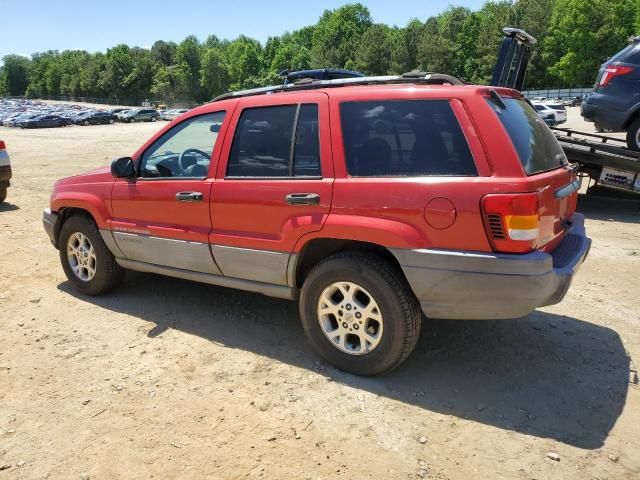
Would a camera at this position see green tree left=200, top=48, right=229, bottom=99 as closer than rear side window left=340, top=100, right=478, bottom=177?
No

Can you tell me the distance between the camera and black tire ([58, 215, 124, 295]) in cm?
484

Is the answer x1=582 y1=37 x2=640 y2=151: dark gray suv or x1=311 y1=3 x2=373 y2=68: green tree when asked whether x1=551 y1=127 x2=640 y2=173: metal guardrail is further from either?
x1=311 y1=3 x2=373 y2=68: green tree

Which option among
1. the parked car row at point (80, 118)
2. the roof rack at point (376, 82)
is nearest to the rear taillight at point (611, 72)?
the roof rack at point (376, 82)

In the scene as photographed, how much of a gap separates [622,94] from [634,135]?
0.70 m

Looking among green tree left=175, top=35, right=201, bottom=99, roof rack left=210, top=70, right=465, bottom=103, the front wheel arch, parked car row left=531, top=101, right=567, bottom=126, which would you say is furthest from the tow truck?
green tree left=175, top=35, right=201, bottom=99

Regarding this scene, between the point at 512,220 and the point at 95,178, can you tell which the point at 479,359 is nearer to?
the point at 512,220

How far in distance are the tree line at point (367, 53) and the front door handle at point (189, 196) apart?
228 feet

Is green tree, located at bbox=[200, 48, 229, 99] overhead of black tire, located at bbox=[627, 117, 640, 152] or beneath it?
overhead

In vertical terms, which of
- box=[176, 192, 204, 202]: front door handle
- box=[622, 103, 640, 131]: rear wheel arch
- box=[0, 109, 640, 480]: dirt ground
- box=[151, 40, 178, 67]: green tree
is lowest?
box=[0, 109, 640, 480]: dirt ground

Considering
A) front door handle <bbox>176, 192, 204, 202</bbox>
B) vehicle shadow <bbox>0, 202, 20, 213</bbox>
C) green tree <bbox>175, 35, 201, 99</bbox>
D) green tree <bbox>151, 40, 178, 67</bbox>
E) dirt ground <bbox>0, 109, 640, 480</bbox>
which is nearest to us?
dirt ground <bbox>0, 109, 640, 480</bbox>

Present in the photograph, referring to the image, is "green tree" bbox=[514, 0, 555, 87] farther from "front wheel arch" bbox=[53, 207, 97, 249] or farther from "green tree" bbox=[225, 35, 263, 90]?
"front wheel arch" bbox=[53, 207, 97, 249]

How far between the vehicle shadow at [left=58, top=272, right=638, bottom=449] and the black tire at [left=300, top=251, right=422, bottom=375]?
15 centimetres

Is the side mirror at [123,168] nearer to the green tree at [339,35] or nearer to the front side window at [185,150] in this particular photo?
the front side window at [185,150]

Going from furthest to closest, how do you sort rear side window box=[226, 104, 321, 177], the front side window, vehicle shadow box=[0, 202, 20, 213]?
vehicle shadow box=[0, 202, 20, 213] → the front side window → rear side window box=[226, 104, 321, 177]
